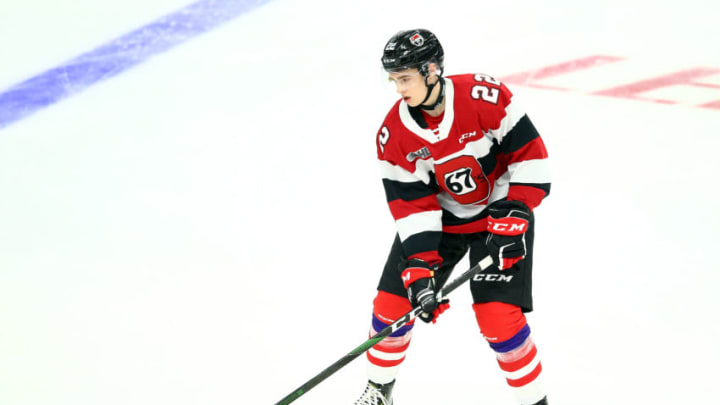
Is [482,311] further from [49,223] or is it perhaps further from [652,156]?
[49,223]

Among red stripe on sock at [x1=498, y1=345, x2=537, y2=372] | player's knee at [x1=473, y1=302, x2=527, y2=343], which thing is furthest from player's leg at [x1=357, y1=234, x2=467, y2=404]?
red stripe on sock at [x1=498, y1=345, x2=537, y2=372]

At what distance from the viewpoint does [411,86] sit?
2537 mm

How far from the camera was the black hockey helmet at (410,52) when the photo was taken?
8.22 feet

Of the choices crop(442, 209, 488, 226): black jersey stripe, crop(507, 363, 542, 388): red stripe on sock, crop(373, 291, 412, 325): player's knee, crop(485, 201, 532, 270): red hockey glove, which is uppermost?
crop(442, 209, 488, 226): black jersey stripe

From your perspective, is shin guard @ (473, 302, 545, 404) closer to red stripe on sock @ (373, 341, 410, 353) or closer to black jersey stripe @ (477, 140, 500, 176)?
red stripe on sock @ (373, 341, 410, 353)

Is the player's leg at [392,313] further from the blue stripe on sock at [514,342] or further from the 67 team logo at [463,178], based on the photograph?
the blue stripe on sock at [514,342]

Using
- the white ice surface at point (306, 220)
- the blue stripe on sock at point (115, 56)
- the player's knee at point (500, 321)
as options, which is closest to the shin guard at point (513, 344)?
the player's knee at point (500, 321)

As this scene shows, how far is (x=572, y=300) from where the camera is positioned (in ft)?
11.0

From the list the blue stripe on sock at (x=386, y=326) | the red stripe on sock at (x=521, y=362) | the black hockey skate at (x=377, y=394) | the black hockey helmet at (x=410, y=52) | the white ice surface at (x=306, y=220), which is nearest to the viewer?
the black hockey helmet at (x=410, y=52)

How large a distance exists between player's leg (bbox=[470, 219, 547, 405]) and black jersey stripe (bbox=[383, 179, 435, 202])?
309mm

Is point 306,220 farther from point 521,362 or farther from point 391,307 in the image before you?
point 521,362

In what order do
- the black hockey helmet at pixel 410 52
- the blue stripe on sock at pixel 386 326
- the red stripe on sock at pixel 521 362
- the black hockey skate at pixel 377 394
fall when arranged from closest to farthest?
the black hockey helmet at pixel 410 52 < the red stripe on sock at pixel 521 362 < the blue stripe on sock at pixel 386 326 < the black hockey skate at pixel 377 394

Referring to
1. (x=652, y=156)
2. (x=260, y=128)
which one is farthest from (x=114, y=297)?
(x=652, y=156)

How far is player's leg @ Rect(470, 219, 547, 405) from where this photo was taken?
2596mm
